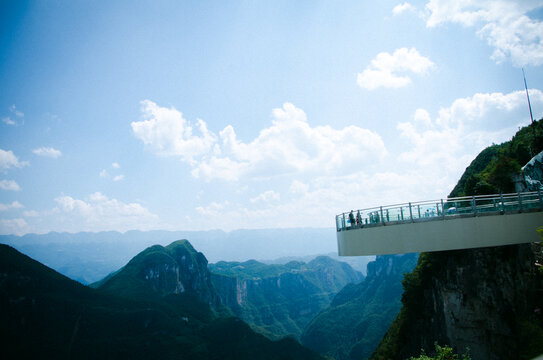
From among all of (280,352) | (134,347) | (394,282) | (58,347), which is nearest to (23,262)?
(58,347)

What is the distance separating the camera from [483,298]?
20344 mm

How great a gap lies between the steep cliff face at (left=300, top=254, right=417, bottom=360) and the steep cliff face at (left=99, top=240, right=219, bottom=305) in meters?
63.1

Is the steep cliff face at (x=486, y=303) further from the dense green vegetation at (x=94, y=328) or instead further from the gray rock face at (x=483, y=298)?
the dense green vegetation at (x=94, y=328)

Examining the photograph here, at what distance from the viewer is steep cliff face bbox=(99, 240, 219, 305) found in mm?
126188

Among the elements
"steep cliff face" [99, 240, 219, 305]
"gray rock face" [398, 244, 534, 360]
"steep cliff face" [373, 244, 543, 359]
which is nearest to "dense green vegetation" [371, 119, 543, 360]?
"steep cliff face" [373, 244, 543, 359]

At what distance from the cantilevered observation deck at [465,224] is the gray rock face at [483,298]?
210cm

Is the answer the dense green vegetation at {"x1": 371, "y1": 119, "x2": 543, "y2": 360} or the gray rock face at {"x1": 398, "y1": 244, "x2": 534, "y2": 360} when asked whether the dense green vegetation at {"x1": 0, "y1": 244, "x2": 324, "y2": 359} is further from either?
the gray rock face at {"x1": 398, "y1": 244, "x2": 534, "y2": 360}

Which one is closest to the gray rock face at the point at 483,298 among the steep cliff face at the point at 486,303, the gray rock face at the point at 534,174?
the steep cliff face at the point at 486,303

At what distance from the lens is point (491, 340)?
19.5 metres

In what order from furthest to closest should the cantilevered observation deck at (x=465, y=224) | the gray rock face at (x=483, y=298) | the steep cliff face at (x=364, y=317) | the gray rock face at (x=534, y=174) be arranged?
the steep cliff face at (x=364, y=317)
the gray rock face at (x=534, y=174)
the gray rock face at (x=483, y=298)
the cantilevered observation deck at (x=465, y=224)

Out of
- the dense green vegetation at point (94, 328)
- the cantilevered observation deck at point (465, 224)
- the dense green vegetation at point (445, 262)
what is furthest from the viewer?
the dense green vegetation at point (94, 328)

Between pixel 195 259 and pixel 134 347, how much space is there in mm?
84338

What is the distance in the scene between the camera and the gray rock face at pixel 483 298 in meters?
17.1

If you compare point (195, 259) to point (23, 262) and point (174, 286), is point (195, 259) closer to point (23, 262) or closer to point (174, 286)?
point (174, 286)
